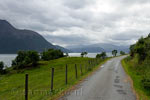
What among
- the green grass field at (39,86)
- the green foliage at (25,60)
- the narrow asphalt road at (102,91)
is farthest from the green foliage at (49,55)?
the narrow asphalt road at (102,91)

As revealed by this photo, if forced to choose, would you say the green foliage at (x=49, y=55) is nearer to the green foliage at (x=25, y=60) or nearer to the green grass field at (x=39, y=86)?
the green foliage at (x=25, y=60)

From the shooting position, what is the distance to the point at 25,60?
206ft

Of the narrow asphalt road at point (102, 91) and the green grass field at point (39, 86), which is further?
the green grass field at point (39, 86)

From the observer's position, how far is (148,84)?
378 inches

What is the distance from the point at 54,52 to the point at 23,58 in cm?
3320

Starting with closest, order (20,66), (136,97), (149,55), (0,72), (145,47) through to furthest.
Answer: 1. (136,97)
2. (149,55)
3. (145,47)
4. (0,72)
5. (20,66)

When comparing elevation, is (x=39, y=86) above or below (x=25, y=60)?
below

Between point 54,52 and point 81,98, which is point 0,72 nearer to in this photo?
point 54,52

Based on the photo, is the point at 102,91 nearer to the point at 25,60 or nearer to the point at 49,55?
the point at 25,60

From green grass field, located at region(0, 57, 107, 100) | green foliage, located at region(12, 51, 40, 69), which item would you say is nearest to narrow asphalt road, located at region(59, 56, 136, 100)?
green grass field, located at region(0, 57, 107, 100)

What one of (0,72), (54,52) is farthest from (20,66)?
(54,52)

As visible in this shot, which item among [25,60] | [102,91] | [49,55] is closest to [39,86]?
[102,91]

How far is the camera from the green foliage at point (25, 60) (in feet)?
208

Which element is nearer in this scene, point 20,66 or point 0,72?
point 0,72
